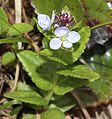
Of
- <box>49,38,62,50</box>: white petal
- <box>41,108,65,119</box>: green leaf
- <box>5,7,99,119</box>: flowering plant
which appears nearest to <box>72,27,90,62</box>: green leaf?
<box>5,7,99,119</box>: flowering plant

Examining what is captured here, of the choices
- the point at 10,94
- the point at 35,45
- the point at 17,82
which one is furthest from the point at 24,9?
the point at 10,94

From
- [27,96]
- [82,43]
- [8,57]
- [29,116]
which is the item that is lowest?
[29,116]

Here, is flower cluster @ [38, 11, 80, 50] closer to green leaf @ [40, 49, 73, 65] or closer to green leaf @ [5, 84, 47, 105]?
green leaf @ [40, 49, 73, 65]

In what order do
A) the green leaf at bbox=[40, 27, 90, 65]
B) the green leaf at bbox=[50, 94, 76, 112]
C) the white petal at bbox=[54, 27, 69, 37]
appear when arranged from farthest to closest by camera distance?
the green leaf at bbox=[50, 94, 76, 112] < the green leaf at bbox=[40, 27, 90, 65] < the white petal at bbox=[54, 27, 69, 37]

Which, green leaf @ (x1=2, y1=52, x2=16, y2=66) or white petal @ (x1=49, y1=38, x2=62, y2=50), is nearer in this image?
white petal @ (x1=49, y1=38, x2=62, y2=50)

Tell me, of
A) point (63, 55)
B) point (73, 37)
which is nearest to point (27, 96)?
point (63, 55)

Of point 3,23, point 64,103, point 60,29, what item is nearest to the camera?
point 60,29

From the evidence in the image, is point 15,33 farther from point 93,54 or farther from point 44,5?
point 93,54

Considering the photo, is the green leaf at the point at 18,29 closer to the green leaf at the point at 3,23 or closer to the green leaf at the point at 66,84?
the green leaf at the point at 3,23

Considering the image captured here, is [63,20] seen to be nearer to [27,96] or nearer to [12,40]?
[12,40]
